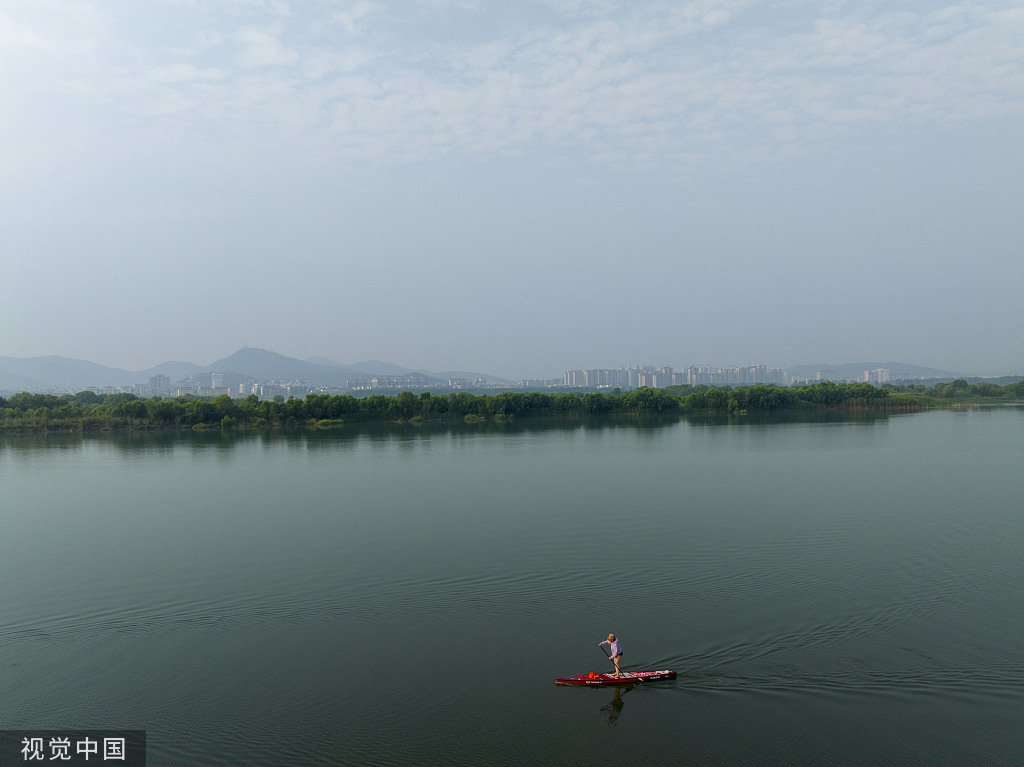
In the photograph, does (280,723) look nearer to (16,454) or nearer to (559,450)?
(559,450)

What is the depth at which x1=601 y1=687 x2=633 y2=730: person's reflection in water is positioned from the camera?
17.8 feet

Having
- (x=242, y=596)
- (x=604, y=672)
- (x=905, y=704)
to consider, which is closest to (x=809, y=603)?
(x=905, y=704)

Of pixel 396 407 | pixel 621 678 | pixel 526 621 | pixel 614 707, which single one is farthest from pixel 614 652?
pixel 396 407

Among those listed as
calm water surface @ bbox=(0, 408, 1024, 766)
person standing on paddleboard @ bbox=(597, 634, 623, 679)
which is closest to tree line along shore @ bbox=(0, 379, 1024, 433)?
calm water surface @ bbox=(0, 408, 1024, 766)

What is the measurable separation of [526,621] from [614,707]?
6.53ft

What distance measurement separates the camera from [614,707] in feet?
18.4

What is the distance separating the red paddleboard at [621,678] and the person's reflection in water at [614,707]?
0.27 ft

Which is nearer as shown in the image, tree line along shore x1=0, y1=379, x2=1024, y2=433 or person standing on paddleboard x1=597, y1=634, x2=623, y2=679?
person standing on paddleboard x1=597, y1=634, x2=623, y2=679

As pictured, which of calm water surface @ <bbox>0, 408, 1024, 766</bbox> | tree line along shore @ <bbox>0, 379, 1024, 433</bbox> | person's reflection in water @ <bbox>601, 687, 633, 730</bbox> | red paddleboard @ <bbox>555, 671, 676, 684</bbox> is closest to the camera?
calm water surface @ <bbox>0, 408, 1024, 766</bbox>

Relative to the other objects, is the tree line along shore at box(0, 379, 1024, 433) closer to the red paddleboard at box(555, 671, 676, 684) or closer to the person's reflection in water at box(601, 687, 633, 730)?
the red paddleboard at box(555, 671, 676, 684)

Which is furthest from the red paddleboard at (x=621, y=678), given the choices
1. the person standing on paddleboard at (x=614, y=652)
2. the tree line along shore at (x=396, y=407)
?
the tree line along shore at (x=396, y=407)

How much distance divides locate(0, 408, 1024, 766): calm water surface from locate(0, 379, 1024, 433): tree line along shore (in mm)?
28487

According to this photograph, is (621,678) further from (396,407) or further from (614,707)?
(396,407)

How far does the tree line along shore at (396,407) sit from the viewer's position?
140ft
